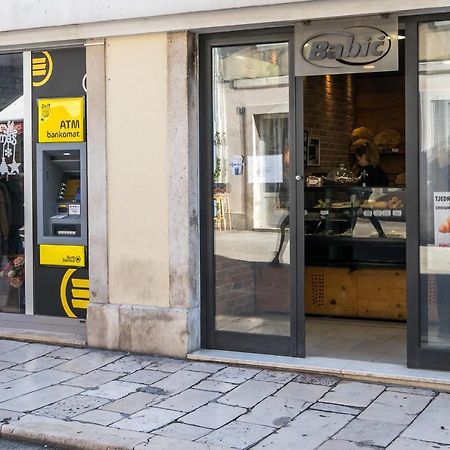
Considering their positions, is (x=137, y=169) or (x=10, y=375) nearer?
(x=10, y=375)

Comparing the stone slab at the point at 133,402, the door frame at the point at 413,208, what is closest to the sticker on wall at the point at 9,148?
the stone slab at the point at 133,402

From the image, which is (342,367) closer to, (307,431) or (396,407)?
(396,407)

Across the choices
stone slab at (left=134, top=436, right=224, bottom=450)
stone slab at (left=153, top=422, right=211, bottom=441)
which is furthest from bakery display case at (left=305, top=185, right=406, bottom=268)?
stone slab at (left=134, top=436, right=224, bottom=450)

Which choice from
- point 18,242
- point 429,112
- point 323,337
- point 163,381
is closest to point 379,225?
point 323,337

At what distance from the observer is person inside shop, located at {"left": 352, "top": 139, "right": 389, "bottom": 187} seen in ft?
32.8

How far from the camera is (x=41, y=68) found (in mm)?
8359

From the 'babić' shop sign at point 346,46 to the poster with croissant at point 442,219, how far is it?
114cm

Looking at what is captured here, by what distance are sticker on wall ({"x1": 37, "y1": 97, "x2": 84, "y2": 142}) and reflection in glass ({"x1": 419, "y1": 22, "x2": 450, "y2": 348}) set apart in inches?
134

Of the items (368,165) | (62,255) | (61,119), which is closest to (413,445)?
(62,255)

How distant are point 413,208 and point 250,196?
1.56 metres

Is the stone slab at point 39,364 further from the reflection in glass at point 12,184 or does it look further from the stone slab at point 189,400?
the stone slab at point 189,400

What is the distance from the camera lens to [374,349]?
7.47 m

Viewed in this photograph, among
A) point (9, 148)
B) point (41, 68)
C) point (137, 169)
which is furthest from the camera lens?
point (9, 148)

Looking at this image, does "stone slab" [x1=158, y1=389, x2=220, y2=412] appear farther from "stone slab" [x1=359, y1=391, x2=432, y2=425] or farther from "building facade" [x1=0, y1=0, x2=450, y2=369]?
"stone slab" [x1=359, y1=391, x2=432, y2=425]
